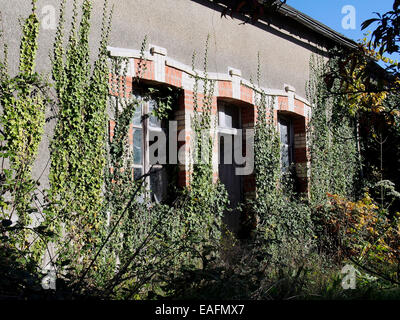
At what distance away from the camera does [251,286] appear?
122 inches

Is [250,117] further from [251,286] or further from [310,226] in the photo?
[251,286]

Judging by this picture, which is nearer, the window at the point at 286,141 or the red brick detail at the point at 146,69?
the red brick detail at the point at 146,69

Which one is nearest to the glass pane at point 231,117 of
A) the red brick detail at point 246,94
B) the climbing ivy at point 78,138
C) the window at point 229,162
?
the window at point 229,162

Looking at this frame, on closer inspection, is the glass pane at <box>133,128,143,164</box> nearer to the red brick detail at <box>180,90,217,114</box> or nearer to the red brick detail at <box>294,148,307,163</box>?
the red brick detail at <box>180,90,217,114</box>

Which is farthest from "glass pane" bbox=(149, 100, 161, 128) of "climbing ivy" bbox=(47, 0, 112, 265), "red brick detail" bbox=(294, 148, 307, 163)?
"red brick detail" bbox=(294, 148, 307, 163)

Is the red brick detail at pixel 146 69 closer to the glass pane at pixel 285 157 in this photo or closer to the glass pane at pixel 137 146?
the glass pane at pixel 137 146

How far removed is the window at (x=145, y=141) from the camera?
6.32m

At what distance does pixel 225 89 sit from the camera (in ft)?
24.6

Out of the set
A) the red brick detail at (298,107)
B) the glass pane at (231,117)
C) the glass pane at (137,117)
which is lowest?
the glass pane at (137,117)

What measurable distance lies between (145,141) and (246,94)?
2390mm

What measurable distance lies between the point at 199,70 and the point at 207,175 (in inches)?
67.8

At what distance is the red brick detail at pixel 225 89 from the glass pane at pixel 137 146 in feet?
5.70
